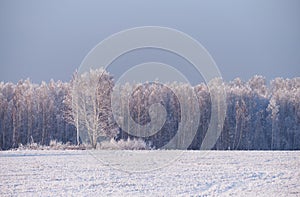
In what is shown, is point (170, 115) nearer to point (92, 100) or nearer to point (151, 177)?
point (92, 100)

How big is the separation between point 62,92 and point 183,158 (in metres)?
35.4

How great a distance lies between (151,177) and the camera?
13648mm

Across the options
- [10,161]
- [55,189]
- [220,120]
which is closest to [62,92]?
[220,120]

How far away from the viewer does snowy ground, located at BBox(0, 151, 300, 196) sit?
11.2 metres

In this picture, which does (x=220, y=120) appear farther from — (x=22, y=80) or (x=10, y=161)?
(x=10, y=161)

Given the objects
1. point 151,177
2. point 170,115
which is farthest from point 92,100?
point 170,115

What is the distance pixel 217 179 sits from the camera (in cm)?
1308

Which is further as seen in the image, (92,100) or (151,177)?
(92,100)

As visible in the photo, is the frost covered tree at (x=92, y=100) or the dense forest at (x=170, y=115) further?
the dense forest at (x=170, y=115)

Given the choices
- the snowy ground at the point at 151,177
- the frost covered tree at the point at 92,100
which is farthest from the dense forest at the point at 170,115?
the snowy ground at the point at 151,177

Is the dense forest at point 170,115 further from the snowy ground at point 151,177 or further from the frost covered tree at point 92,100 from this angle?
the snowy ground at point 151,177

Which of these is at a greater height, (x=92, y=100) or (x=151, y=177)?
(x=92, y=100)

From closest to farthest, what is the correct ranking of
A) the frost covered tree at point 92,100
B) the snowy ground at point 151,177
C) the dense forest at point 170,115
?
the snowy ground at point 151,177, the frost covered tree at point 92,100, the dense forest at point 170,115

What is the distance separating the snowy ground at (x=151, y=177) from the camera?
11164mm
